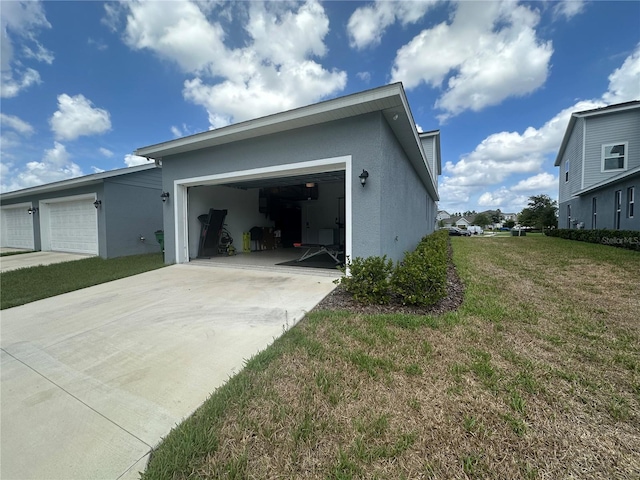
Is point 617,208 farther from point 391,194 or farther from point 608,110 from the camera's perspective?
point 391,194

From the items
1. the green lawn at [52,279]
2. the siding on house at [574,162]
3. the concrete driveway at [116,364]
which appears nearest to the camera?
the concrete driveway at [116,364]

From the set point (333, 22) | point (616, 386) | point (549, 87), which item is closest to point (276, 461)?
point (616, 386)

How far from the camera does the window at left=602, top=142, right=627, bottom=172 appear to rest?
13461 millimetres

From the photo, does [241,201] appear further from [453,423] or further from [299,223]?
[453,423]

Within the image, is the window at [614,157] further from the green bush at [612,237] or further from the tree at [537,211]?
the tree at [537,211]

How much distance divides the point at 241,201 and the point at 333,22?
6.88 metres

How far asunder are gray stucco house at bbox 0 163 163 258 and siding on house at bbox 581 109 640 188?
73.8 feet

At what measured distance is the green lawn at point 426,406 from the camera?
55.9 inches

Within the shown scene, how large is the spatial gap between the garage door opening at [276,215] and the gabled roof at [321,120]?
0.88 metres

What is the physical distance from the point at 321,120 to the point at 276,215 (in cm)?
763

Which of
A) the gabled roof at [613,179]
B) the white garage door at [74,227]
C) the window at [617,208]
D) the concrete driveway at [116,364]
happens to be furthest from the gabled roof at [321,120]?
the window at [617,208]

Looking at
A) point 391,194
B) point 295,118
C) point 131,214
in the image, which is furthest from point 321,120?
point 131,214

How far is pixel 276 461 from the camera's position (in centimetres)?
144

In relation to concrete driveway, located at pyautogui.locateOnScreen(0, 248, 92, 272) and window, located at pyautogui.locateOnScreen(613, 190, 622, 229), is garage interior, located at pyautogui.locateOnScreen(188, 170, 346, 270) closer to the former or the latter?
concrete driveway, located at pyautogui.locateOnScreen(0, 248, 92, 272)
